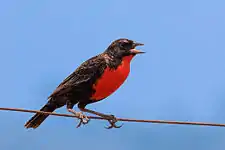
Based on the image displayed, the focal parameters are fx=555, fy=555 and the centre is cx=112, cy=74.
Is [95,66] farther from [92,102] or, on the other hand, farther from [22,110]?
[22,110]

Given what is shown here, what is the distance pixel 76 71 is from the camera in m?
7.54

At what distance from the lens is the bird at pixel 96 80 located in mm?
7082

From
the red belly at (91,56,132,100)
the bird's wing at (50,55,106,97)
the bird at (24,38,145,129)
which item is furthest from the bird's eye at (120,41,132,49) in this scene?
the bird's wing at (50,55,106,97)

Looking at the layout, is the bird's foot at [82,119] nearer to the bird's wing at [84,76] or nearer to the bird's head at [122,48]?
the bird's wing at [84,76]

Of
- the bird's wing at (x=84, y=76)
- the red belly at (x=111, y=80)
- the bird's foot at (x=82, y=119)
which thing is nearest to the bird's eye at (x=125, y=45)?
the red belly at (x=111, y=80)

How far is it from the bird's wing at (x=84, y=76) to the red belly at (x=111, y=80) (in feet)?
0.30

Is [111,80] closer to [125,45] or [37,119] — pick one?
[125,45]

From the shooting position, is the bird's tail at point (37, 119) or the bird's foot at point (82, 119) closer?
the bird's foot at point (82, 119)

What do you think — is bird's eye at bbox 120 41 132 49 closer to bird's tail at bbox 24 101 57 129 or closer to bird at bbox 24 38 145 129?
bird at bbox 24 38 145 129

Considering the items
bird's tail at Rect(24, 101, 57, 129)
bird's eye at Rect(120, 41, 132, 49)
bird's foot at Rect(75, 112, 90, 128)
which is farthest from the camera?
bird's tail at Rect(24, 101, 57, 129)

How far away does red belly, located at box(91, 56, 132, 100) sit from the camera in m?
7.05

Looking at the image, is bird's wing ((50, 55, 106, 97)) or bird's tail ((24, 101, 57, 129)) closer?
bird's wing ((50, 55, 106, 97))

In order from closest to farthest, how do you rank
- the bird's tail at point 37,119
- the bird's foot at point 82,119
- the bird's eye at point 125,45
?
the bird's foot at point 82,119, the bird's eye at point 125,45, the bird's tail at point 37,119

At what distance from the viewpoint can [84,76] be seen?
7.29 meters
